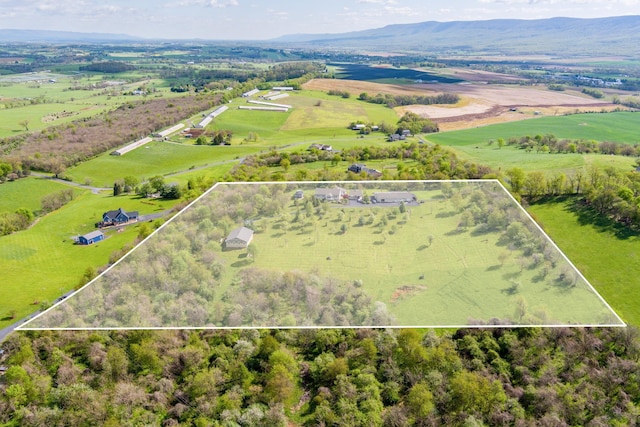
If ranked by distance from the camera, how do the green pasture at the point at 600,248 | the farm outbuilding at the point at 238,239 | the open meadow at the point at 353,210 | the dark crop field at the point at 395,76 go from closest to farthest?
the open meadow at the point at 353,210, the farm outbuilding at the point at 238,239, the green pasture at the point at 600,248, the dark crop field at the point at 395,76

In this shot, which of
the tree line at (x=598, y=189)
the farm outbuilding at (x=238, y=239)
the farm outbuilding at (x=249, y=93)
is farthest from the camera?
the farm outbuilding at (x=249, y=93)

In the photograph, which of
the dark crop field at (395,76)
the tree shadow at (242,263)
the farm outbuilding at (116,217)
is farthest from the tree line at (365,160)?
the dark crop field at (395,76)

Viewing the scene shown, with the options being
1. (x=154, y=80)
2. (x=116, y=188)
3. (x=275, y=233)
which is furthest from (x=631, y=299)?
(x=154, y=80)

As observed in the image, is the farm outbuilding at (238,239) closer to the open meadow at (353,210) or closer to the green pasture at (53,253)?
the open meadow at (353,210)

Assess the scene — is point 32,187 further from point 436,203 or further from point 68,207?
point 436,203

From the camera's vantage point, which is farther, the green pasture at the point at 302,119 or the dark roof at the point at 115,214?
the green pasture at the point at 302,119

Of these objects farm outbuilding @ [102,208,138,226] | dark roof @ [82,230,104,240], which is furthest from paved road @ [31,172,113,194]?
dark roof @ [82,230,104,240]

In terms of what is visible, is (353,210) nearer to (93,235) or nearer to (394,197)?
(394,197)
